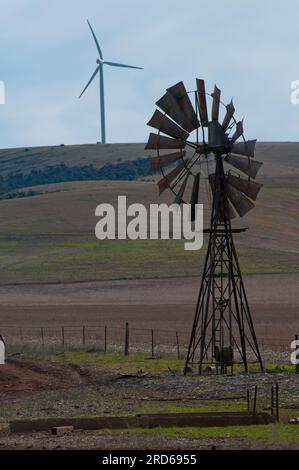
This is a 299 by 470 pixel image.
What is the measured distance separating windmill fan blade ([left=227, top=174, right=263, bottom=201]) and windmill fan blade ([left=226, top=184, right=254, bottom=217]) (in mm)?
122

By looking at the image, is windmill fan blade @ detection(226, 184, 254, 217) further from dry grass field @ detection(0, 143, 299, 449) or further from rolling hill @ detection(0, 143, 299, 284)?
rolling hill @ detection(0, 143, 299, 284)

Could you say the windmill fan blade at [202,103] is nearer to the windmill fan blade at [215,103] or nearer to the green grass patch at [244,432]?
the windmill fan blade at [215,103]

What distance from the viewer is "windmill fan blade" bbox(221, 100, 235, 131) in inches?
1195

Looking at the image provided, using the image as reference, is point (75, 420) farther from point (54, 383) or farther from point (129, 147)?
point (129, 147)

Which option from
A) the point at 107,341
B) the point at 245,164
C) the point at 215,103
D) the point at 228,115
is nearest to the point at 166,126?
the point at 215,103

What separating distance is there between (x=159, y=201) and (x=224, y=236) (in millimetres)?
67417

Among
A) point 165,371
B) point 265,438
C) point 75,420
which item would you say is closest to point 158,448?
point 265,438

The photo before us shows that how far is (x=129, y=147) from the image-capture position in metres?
196

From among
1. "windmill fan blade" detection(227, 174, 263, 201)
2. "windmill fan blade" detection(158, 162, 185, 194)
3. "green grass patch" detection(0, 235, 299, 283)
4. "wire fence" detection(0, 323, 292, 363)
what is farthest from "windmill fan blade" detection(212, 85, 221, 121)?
"green grass patch" detection(0, 235, 299, 283)

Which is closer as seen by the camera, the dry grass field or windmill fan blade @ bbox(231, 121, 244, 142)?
the dry grass field

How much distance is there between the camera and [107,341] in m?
41.9

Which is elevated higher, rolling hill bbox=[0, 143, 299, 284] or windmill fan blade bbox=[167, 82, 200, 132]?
windmill fan blade bbox=[167, 82, 200, 132]

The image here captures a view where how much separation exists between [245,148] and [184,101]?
6.30 feet

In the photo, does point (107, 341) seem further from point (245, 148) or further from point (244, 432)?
point (244, 432)
